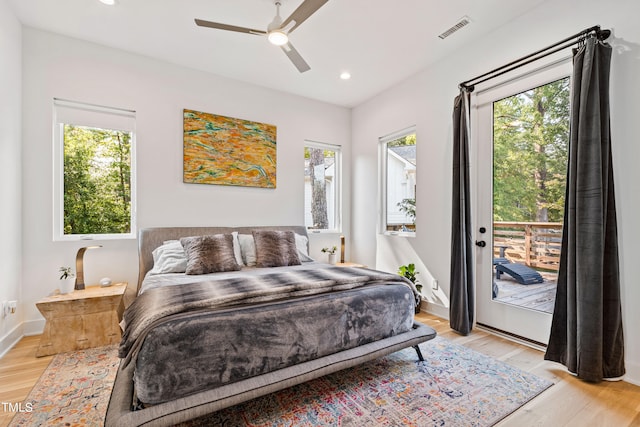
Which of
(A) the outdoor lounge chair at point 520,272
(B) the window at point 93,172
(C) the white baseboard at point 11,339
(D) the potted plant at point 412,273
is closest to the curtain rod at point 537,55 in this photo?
(A) the outdoor lounge chair at point 520,272

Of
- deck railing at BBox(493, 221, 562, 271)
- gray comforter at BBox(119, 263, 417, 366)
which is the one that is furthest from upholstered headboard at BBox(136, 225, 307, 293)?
deck railing at BBox(493, 221, 562, 271)

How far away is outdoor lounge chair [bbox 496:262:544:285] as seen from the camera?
274cm

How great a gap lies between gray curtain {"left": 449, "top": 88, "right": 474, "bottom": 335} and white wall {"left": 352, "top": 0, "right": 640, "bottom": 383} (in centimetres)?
31

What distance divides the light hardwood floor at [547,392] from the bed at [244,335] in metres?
0.76

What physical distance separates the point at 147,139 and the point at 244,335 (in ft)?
9.31

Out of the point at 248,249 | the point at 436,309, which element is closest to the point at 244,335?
the point at 248,249

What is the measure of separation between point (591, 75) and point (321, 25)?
2.21 m

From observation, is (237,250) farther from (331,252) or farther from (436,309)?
(436,309)

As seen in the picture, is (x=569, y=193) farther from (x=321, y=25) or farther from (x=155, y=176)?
(x=155, y=176)

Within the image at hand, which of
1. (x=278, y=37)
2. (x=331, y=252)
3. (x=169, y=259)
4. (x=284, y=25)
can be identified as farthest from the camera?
(x=331, y=252)

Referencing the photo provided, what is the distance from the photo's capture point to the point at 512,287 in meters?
Result: 2.91

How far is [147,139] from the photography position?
11.5 feet


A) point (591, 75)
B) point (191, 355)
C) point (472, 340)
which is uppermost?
point (591, 75)

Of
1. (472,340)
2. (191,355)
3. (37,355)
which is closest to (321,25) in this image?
(191,355)
